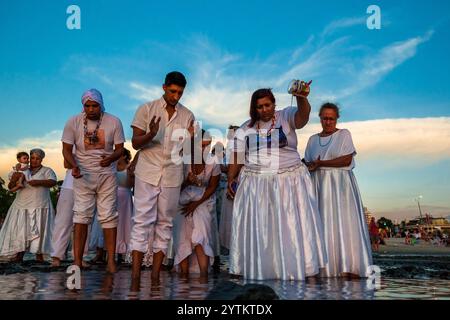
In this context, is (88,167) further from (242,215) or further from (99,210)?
(242,215)

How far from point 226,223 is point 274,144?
2.69 metres

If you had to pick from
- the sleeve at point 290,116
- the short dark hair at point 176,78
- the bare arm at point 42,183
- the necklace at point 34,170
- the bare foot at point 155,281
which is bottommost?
the bare foot at point 155,281

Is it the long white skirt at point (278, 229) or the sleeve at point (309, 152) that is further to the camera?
the sleeve at point (309, 152)

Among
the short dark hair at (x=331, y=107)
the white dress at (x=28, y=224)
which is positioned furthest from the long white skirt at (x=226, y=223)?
the white dress at (x=28, y=224)

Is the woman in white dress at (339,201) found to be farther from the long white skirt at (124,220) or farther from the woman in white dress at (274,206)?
the long white skirt at (124,220)

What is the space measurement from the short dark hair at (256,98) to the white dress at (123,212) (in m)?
3.97

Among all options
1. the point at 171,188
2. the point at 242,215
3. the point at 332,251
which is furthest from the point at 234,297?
the point at 332,251

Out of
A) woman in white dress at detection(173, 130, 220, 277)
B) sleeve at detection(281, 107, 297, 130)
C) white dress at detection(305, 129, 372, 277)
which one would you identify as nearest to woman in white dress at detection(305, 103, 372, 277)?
white dress at detection(305, 129, 372, 277)

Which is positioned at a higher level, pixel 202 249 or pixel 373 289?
pixel 202 249

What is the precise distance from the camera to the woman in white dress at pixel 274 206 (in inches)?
252

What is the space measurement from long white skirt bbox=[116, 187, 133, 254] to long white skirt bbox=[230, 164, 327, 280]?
3.55 metres

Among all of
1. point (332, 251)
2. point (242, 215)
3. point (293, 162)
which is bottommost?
point (332, 251)
